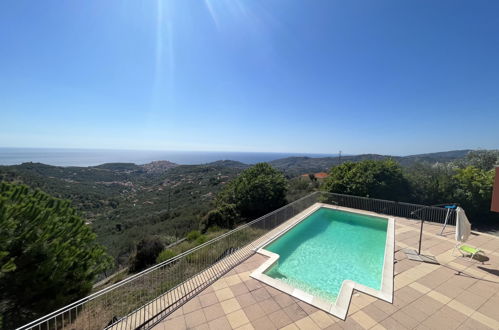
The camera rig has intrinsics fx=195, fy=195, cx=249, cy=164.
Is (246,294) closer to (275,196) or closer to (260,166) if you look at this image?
(275,196)

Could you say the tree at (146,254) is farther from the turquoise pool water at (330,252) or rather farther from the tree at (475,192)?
the tree at (475,192)

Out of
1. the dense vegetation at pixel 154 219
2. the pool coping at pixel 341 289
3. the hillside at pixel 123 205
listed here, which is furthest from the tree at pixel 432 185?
the hillside at pixel 123 205

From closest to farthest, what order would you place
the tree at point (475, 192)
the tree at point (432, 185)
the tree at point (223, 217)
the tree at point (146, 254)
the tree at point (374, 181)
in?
the tree at point (146, 254) < the tree at point (475, 192) < the tree at point (432, 185) < the tree at point (374, 181) < the tree at point (223, 217)

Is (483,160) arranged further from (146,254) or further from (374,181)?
(146,254)

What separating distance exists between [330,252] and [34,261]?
7.99 metres

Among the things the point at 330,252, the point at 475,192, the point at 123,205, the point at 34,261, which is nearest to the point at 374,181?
the point at 475,192

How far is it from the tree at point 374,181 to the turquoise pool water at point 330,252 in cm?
186

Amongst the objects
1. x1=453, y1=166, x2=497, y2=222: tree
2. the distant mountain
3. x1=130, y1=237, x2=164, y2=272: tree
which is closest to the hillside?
x1=130, y1=237, x2=164, y2=272: tree

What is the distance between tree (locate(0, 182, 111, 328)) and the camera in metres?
3.28

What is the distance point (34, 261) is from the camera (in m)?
3.51

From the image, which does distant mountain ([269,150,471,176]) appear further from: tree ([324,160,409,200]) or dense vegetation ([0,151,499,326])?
dense vegetation ([0,151,499,326])

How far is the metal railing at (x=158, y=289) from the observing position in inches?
137

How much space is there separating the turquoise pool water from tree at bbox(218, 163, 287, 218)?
324 cm

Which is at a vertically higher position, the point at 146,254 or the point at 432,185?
the point at 432,185
